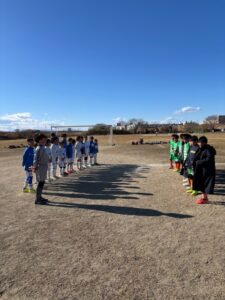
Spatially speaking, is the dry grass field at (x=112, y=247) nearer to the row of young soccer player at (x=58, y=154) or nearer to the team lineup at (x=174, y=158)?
the team lineup at (x=174, y=158)

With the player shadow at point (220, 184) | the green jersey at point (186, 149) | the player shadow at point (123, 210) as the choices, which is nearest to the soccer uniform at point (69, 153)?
the green jersey at point (186, 149)

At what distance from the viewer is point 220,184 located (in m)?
10.9

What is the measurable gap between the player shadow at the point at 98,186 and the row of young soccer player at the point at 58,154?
676 millimetres

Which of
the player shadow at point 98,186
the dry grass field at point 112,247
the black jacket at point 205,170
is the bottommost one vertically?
the dry grass field at point 112,247

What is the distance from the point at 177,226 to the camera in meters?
6.30

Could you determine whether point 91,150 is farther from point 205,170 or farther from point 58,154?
point 205,170

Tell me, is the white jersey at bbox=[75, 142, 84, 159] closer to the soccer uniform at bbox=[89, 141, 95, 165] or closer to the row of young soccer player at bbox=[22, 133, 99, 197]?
the row of young soccer player at bbox=[22, 133, 99, 197]

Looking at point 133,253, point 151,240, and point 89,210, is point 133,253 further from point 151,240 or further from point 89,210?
point 89,210

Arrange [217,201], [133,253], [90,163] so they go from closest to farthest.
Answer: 1. [133,253]
2. [217,201]
3. [90,163]

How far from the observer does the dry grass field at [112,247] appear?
3.94 m

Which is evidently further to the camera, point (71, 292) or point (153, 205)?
point (153, 205)

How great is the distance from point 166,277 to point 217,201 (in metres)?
4.72

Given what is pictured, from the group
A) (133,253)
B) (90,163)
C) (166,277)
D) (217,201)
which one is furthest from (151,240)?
(90,163)

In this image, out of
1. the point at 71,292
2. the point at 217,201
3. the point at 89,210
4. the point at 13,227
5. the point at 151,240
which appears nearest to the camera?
the point at 71,292
